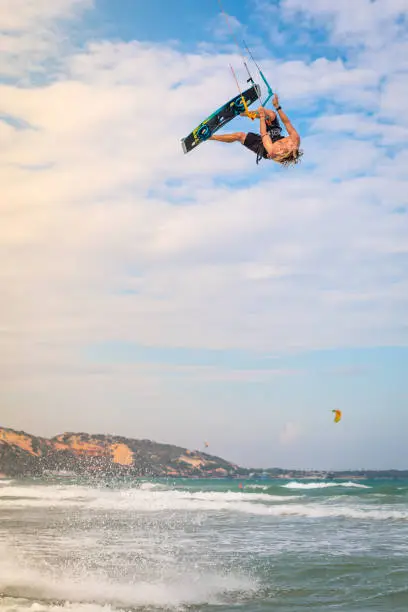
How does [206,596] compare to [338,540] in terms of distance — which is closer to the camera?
[206,596]

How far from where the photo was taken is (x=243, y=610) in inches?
397

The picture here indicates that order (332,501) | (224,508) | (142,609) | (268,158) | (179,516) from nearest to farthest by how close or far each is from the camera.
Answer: (268,158), (142,609), (179,516), (224,508), (332,501)

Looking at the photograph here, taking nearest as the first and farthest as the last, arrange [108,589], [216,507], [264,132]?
1. [264,132]
2. [108,589]
3. [216,507]

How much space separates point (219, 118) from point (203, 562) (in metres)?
10.5

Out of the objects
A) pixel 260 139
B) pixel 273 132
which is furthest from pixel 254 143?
pixel 273 132

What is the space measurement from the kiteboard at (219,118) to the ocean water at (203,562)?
23.4 feet

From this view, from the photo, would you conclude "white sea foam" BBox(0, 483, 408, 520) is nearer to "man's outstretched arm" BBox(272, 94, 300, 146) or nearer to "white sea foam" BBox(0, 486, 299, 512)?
"white sea foam" BBox(0, 486, 299, 512)

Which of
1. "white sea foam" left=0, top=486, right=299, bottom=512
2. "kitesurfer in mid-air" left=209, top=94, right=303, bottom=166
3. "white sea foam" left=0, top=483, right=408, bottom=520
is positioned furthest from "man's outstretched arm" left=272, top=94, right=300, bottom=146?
"white sea foam" left=0, top=486, right=299, bottom=512

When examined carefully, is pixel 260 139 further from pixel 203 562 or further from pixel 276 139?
pixel 203 562

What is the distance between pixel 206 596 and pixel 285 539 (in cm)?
724

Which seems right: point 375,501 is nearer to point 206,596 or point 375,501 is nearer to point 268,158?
point 206,596

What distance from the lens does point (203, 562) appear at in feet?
45.4

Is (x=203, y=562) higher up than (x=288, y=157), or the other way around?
(x=288, y=157)

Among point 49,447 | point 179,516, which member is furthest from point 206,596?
point 49,447
